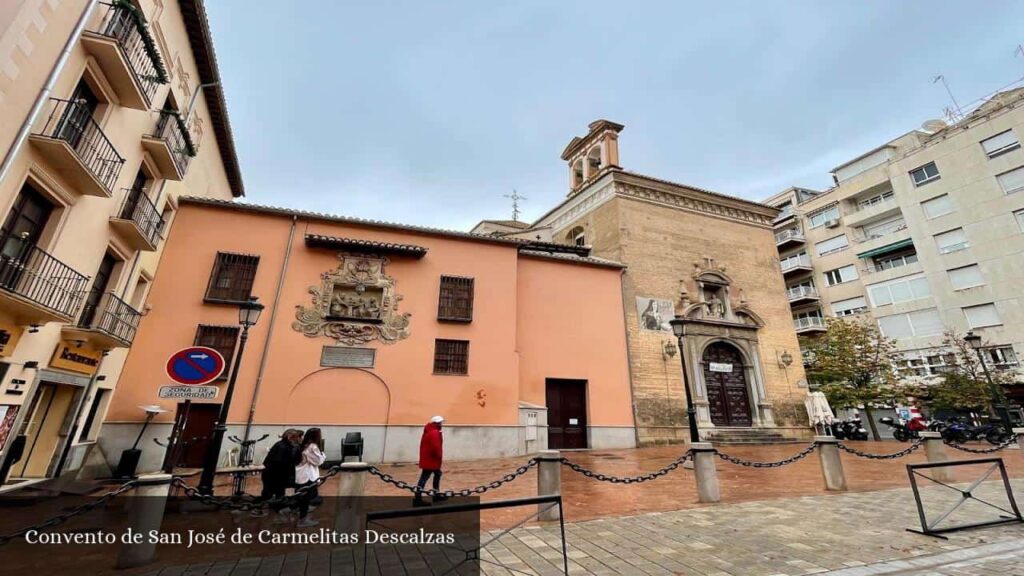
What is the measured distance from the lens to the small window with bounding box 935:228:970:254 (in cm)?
2495

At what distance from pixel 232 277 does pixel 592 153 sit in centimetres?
1892

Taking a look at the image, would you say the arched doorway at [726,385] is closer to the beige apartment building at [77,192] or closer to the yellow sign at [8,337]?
the beige apartment building at [77,192]

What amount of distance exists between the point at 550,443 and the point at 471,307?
6003 millimetres

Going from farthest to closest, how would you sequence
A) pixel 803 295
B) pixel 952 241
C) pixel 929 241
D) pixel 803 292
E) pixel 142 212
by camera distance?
pixel 803 292 < pixel 803 295 < pixel 929 241 < pixel 952 241 < pixel 142 212

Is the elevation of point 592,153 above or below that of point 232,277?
above

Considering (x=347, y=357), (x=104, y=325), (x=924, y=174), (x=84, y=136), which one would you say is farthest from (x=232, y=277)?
(x=924, y=174)

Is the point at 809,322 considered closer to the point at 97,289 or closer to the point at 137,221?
the point at 137,221

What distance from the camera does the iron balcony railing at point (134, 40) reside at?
25.6ft

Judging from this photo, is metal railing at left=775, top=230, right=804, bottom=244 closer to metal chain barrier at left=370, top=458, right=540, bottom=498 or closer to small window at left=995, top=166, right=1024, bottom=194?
small window at left=995, top=166, right=1024, bottom=194

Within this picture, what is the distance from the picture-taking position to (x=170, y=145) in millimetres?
10539

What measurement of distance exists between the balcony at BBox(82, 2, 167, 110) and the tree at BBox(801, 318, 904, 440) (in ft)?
89.5

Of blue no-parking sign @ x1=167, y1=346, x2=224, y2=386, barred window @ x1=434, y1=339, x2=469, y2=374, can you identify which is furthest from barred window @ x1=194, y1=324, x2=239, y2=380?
blue no-parking sign @ x1=167, y1=346, x2=224, y2=386

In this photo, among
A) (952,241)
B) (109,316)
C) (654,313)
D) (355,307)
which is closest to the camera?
(109,316)

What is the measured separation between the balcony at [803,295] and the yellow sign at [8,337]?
39375mm
